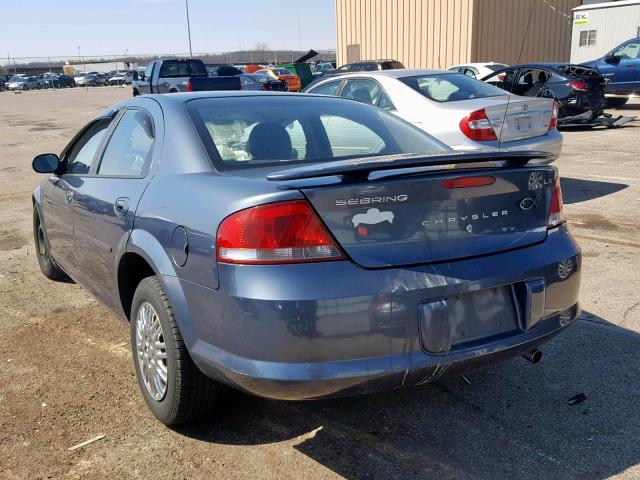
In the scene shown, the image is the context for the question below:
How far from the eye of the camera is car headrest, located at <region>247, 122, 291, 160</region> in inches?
129

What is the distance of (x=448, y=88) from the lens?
25.9ft

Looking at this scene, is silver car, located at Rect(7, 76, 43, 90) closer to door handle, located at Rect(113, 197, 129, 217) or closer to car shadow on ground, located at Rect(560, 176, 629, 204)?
car shadow on ground, located at Rect(560, 176, 629, 204)

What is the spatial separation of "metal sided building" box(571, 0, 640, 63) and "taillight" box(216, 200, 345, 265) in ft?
70.0

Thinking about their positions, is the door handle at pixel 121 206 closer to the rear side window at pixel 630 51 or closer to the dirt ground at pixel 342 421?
the dirt ground at pixel 342 421

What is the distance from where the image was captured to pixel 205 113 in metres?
3.42

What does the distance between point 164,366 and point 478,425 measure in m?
1.51

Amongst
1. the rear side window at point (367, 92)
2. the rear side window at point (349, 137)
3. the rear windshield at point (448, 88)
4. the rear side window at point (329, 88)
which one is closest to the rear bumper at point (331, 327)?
the rear side window at point (349, 137)

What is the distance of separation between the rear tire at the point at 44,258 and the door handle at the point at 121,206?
87.3 inches

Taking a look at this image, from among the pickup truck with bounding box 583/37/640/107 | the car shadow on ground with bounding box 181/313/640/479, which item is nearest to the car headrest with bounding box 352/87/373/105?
the car shadow on ground with bounding box 181/313/640/479

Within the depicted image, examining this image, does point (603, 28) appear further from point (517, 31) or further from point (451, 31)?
point (451, 31)

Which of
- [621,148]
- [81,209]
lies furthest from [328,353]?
[621,148]

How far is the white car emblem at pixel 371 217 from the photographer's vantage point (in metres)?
2.53

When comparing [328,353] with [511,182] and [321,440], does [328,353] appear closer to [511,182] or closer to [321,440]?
[321,440]

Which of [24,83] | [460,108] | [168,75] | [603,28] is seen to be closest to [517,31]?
Answer: [603,28]
